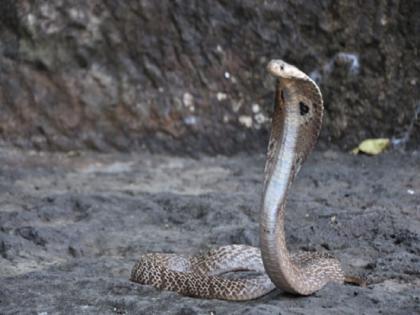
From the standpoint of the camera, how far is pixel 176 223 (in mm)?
6324

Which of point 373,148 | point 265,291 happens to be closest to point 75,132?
point 373,148

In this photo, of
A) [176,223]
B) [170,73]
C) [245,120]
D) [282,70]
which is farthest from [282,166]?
[170,73]

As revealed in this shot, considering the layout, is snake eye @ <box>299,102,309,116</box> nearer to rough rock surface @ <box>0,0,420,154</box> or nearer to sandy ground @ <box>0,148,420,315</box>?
sandy ground @ <box>0,148,420,315</box>

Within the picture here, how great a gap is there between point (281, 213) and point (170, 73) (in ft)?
14.7

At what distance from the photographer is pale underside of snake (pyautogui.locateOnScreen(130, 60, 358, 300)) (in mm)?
4066

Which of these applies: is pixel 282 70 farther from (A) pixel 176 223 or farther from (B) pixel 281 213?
(A) pixel 176 223

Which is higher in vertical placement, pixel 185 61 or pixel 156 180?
pixel 185 61

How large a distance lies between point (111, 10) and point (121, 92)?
709mm

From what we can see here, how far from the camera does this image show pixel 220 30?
8.39m

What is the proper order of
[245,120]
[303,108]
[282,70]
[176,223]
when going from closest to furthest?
1. [282,70]
2. [303,108]
3. [176,223]
4. [245,120]

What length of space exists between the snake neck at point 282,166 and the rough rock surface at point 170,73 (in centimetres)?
411

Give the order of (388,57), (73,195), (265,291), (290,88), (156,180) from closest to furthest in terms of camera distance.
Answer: (290,88)
(265,291)
(73,195)
(156,180)
(388,57)

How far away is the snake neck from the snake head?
228 millimetres

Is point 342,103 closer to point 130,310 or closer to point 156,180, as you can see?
point 156,180
